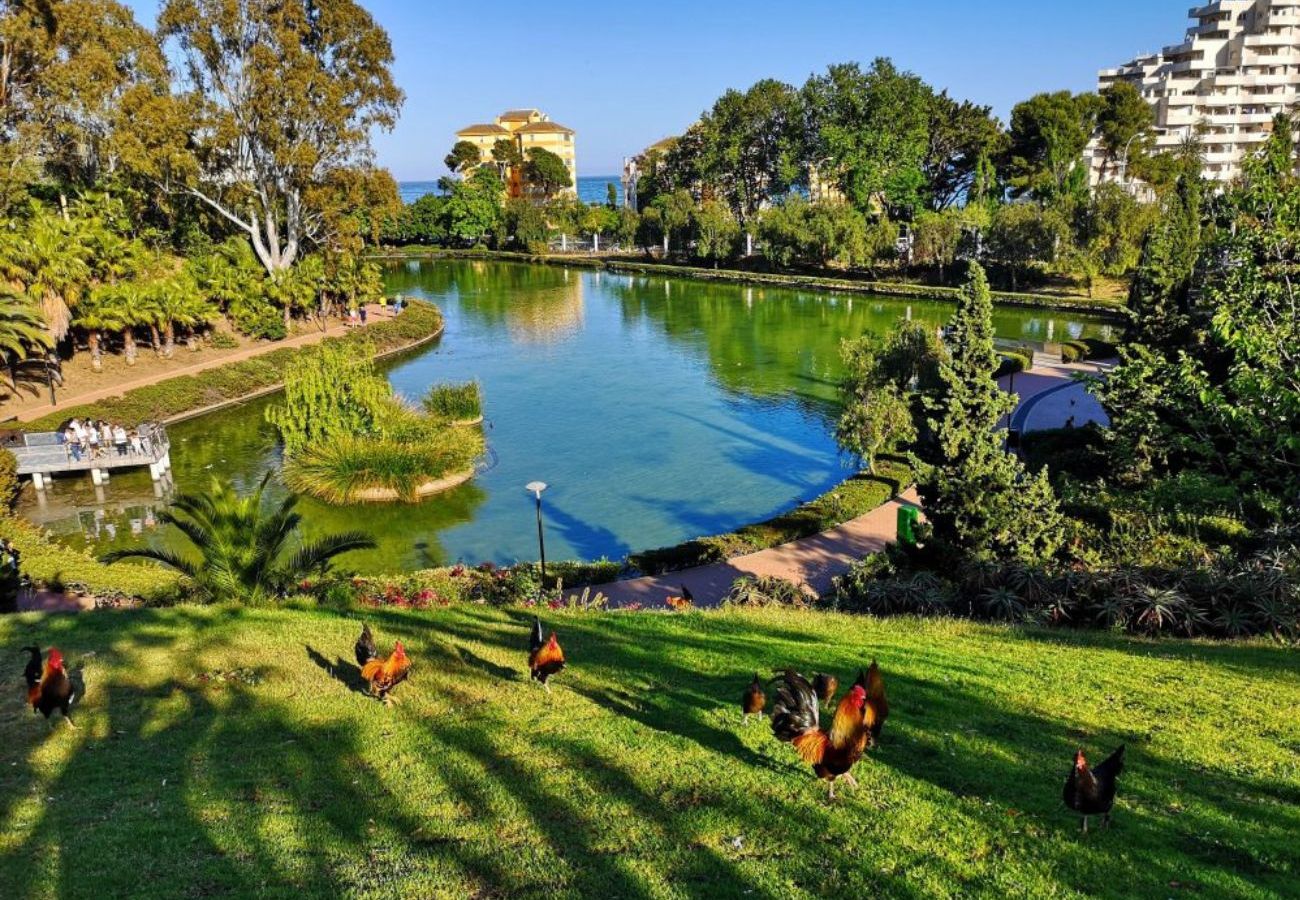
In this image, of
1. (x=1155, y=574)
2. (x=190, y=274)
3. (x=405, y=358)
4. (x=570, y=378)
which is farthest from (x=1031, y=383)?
(x=190, y=274)

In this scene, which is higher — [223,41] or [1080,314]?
[223,41]

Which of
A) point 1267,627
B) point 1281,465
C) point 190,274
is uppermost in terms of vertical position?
point 190,274

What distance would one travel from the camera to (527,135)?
127250 millimetres

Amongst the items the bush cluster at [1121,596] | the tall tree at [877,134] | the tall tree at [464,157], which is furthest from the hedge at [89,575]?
the tall tree at [464,157]

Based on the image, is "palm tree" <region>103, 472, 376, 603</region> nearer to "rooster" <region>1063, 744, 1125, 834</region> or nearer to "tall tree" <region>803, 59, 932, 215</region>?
"rooster" <region>1063, 744, 1125, 834</region>

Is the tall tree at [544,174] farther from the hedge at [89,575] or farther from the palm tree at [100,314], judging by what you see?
the hedge at [89,575]

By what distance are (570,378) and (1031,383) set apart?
744 inches

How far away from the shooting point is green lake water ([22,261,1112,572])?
2112cm

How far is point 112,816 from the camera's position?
22.4 ft

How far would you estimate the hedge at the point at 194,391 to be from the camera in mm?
28594

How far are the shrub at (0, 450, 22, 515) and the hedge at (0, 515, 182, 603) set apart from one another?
3007 millimetres

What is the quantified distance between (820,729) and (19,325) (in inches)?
1192

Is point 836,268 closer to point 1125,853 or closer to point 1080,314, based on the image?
point 1080,314

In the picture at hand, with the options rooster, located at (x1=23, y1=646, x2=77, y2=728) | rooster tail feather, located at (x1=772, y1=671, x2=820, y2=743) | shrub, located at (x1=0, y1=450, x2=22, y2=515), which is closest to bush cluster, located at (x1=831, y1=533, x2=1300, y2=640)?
rooster tail feather, located at (x1=772, y1=671, x2=820, y2=743)
